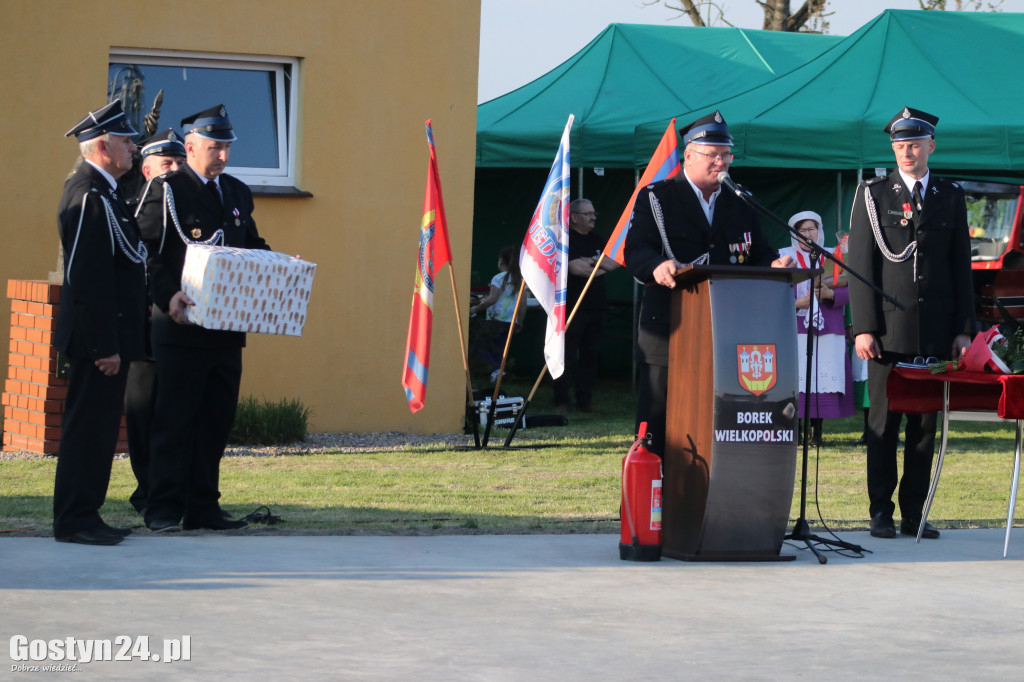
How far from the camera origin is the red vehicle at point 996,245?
14.1m

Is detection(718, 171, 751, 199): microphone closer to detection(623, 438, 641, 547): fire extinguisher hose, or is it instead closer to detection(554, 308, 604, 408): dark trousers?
detection(623, 438, 641, 547): fire extinguisher hose

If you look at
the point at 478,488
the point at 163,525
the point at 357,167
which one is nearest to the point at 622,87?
the point at 357,167

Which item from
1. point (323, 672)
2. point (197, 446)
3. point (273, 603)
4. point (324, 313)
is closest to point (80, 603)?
point (273, 603)

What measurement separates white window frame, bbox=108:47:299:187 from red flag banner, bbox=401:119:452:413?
1528 millimetres

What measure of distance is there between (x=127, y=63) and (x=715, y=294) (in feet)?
22.0

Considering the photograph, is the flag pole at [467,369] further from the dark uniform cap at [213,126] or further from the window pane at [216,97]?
the dark uniform cap at [213,126]

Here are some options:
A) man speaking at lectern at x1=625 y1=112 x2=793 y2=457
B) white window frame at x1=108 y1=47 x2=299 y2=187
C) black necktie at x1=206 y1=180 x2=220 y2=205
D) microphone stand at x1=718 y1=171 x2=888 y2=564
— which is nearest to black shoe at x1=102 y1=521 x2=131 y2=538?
black necktie at x1=206 y1=180 x2=220 y2=205

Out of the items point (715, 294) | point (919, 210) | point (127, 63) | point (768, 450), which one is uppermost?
point (127, 63)

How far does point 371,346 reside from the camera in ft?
36.4

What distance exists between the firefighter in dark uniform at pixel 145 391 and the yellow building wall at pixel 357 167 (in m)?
3.59

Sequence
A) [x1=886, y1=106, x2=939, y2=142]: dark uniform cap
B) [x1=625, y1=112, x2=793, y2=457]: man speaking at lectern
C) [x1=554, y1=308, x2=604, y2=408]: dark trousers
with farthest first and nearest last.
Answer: [x1=554, y1=308, x2=604, y2=408]: dark trousers
[x1=886, y1=106, x2=939, y2=142]: dark uniform cap
[x1=625, y1=112, x2=793, y2=457]: man speaking at lectern

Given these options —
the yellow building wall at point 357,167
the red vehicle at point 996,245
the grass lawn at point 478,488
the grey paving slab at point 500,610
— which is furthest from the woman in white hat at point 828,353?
the grey paving slab at point 500,610

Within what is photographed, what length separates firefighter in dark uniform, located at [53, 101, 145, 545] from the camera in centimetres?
588

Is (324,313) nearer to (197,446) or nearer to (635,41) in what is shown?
(197,446)
